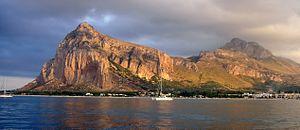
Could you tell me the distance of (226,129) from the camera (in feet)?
287

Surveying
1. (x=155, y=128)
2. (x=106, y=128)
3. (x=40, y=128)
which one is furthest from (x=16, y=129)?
(x=155, y=128)

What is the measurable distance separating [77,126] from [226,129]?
34.5 meters

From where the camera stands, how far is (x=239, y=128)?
90.6 meters

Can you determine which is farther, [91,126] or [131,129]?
[91,126]

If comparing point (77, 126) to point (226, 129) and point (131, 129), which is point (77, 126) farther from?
point (226, 129)

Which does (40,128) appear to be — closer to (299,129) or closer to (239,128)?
(239,128)

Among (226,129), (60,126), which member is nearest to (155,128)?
(226,129)

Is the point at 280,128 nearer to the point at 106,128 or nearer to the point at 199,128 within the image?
the point at 199,128

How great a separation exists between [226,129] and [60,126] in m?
38.4

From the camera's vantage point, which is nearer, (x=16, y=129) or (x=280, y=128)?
(x=16, y=129)

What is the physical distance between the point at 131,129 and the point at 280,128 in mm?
36993

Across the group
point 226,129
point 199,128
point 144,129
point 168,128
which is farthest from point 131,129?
point 226,129

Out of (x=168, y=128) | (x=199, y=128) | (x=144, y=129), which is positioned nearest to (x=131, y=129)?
(x=144, y=129)

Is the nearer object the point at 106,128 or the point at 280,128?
the point at 106,128
